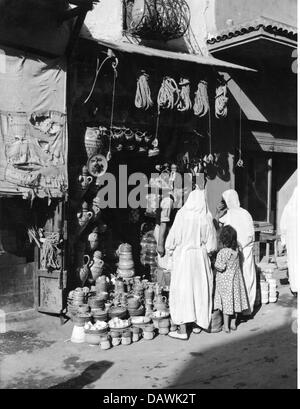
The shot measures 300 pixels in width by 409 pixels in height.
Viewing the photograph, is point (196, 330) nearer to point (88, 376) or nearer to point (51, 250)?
point (88, 376)

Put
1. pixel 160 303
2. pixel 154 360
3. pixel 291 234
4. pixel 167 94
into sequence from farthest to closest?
1. pixel 291 234
2. pixel 167 94
3. pixel 160 303
4. pixel 154 360

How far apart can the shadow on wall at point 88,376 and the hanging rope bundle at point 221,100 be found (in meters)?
4.70

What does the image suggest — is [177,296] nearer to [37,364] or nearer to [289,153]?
[37,364]

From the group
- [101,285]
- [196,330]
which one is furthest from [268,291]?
[101,285]

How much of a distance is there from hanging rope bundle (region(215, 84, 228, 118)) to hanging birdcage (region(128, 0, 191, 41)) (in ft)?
3.95

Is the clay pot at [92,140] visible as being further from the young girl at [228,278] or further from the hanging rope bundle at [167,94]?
the young girl at [228,278]

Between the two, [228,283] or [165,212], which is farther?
[165,212]

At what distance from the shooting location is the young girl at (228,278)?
700cm

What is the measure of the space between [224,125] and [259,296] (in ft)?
10.4

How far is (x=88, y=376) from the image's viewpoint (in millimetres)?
5703

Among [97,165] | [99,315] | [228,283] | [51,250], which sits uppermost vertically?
[97,165]

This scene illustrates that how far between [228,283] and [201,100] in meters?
3.14

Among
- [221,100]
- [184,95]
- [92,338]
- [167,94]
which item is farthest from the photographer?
[221,100]
